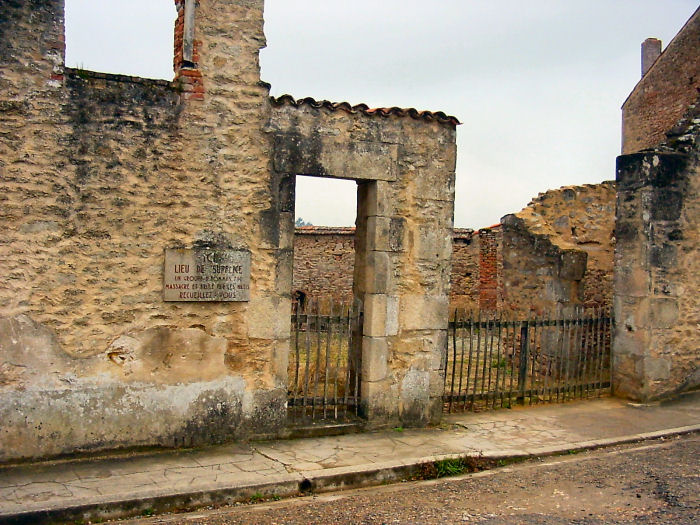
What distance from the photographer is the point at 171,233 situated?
6895mm

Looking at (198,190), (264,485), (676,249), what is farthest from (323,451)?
(676,249)

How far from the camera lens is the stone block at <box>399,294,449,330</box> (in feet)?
26.4

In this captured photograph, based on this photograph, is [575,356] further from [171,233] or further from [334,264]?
[334,264]

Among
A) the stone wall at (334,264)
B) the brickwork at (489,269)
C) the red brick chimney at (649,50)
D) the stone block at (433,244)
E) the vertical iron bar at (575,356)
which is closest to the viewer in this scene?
the stone block at (433,244)

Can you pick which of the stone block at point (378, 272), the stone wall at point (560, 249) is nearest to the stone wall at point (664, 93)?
the stone wall at point (560, 249)

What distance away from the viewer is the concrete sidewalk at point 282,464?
216 inches

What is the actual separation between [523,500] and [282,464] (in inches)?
90.1

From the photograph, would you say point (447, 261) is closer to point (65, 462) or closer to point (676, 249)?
point (676, 249)

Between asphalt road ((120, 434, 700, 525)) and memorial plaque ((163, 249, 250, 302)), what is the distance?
224cm

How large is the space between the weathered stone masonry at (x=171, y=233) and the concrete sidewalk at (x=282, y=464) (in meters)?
0.35

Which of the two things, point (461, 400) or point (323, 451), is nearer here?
point (323, 451)

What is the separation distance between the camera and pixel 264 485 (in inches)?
235

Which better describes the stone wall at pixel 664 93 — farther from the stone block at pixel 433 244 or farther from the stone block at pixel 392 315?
the stone block at pixel 392 315

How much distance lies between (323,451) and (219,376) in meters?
1.36
